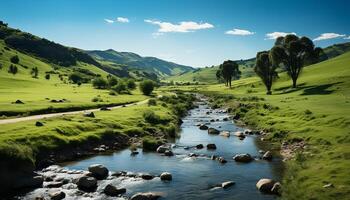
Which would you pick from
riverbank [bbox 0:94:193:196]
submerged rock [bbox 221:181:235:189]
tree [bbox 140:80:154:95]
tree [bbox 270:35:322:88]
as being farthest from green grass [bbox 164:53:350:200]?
tree [bbox 140:80:154:95]

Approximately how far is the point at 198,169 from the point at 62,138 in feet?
75.3

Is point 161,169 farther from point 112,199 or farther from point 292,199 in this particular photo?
point 292,199

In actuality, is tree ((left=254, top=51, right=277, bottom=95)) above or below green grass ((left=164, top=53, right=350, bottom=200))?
above

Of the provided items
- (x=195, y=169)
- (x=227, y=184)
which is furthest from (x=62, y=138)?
(x=227, y=184)

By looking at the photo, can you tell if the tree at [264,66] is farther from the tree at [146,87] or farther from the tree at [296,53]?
the tree at [146,87]

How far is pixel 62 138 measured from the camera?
55.0 metres

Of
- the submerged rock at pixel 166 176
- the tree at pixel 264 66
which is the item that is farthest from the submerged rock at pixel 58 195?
the tree at pixel 264 66

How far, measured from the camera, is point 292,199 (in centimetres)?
3095

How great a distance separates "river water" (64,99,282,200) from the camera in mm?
36719

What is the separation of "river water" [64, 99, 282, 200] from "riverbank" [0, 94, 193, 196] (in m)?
3.88

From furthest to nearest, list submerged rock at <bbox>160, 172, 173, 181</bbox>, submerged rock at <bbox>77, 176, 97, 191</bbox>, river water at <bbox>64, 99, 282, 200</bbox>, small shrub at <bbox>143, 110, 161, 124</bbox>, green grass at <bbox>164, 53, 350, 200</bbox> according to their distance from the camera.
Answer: small shrub at <bbox>143, 110, 161, 124</bbox> → submerged rock at <bbox>160, 172, 173, 181</bbox> → submerged rock at <bbox>77, 176, 97, 191</bbox> → river water at <bbox>64, 99, 282, 200</bbox> → green grass at <bbox>164, 53, 350, 200</bbox>

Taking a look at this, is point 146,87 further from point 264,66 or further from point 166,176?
point 166,176

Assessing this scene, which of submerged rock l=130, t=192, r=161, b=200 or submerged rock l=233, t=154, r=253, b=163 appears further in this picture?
submerged rock l=233, t=154, r=253, b=163

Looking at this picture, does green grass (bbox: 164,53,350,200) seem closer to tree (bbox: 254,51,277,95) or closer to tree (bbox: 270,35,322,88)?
tree (bbox: 270,35,322,88)
